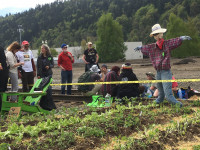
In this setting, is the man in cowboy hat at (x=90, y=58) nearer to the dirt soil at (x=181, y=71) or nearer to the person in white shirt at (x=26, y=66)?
the person in white shirt at (x=26, y=66)

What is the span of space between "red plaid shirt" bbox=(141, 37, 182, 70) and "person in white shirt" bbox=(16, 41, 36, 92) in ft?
15.0

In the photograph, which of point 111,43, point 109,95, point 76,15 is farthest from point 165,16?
point 109,95

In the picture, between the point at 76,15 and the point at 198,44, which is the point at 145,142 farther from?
the point at 76,15

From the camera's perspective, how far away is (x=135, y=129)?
208 inches

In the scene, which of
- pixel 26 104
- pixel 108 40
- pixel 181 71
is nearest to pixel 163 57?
pixel 26 104

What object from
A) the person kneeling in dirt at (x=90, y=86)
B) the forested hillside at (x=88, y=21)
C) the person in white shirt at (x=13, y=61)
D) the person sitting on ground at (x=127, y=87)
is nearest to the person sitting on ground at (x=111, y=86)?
the person sitting on ground at (x=127, y=87)

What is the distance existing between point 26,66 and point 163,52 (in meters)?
5.13

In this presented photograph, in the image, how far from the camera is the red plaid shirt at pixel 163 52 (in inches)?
285

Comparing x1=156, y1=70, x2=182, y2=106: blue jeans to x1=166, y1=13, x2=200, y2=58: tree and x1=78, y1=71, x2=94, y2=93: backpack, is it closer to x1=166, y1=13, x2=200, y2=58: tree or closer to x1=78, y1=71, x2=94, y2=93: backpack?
x1=78, y1=71, x2=94, y2=93: backpack

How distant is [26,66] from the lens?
10469mm

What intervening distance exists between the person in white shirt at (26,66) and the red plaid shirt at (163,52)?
457 centimetres

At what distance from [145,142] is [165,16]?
141452 millimetres

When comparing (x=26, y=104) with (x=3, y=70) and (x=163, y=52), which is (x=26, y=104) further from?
(x=163, y=52)

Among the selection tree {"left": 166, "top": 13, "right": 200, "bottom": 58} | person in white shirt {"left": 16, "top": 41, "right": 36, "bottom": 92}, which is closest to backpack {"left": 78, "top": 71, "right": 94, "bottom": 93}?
person in white shirt {"left": 16, "top": 41, "right": 36, "bottom": 92}
